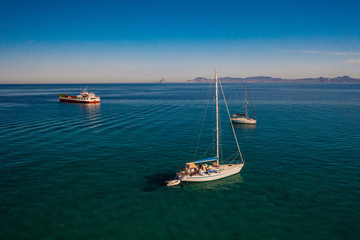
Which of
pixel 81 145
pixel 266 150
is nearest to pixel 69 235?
pixel 81 145

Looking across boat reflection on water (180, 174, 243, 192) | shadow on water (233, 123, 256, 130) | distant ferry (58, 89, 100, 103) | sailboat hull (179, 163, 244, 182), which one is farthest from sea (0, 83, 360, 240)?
distant ferry (58, 89, 100, 103)

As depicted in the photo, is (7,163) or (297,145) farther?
(297,145)

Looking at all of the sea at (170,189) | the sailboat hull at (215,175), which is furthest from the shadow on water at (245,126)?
the sailboat hull at (215,175)

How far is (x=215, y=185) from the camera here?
31547 millimetres

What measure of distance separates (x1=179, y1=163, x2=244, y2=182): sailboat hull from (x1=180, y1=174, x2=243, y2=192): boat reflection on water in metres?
0.59

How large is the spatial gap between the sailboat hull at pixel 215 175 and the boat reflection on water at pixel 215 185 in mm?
591

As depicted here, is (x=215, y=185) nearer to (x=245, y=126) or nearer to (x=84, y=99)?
(x=245, y=126)

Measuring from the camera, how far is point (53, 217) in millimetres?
24172

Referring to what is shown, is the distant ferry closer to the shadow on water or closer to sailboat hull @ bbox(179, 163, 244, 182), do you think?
the shadow on water

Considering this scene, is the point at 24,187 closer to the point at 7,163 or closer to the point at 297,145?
the point at 7,163

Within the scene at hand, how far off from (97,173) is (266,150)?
33068 millimetres

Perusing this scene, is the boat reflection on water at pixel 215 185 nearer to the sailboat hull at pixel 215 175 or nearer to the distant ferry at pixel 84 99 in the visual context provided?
the sailboat hull at pixel 215 175

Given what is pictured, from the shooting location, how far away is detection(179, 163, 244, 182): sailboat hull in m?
31.1

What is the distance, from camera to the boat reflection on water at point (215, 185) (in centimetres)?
3050
